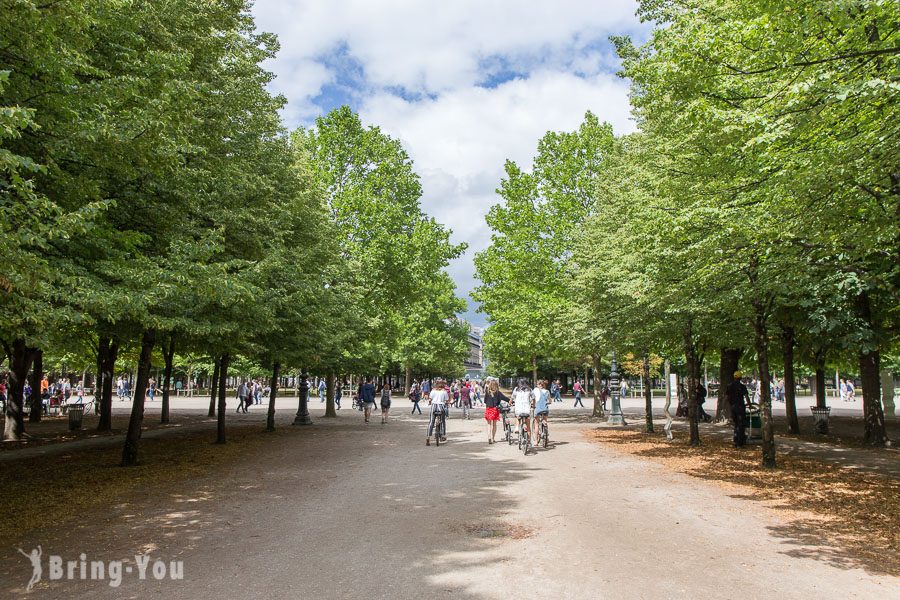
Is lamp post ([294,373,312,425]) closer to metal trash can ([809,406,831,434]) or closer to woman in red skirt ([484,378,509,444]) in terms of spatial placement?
woman in red skirt ([484,378,509,444])

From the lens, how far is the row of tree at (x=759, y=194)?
743 centimetres

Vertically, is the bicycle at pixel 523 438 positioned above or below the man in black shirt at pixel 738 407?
below

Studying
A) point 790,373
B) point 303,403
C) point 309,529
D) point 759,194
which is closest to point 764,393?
point 759,194

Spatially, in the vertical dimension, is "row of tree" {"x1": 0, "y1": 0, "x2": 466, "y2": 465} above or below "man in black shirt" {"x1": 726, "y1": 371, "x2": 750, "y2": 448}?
above

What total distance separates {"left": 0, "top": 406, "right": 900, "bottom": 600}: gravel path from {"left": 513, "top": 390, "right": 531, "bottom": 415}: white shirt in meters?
3.61

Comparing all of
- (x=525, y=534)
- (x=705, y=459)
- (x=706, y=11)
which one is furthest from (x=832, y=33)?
(x=705, y=459)

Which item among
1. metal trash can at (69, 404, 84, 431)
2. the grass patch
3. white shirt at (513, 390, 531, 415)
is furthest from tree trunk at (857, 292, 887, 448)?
metal trash can at (69, 404, 84, 431)

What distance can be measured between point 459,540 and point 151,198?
8.30 m

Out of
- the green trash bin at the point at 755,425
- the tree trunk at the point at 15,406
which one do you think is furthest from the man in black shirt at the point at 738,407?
the tree trunk at the point at 15,406

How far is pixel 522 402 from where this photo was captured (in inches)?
633

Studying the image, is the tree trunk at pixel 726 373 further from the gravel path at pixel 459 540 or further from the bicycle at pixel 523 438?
the gravel path at pixel 459 540

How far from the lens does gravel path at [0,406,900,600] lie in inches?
215
